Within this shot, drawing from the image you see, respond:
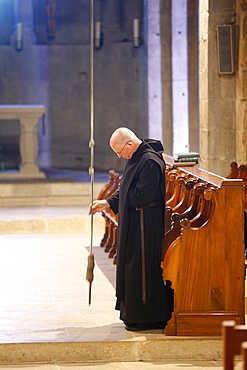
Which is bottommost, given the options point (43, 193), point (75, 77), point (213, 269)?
point (43, 193)

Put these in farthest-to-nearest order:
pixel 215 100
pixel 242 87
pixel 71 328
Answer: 1. pixel 215 100
2. pixel 242 87
3. pixel 71 328

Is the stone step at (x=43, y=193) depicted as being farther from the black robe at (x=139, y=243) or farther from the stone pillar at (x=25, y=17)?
the black robe at (x=139, y=243)

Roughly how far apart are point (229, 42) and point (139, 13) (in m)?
5.76

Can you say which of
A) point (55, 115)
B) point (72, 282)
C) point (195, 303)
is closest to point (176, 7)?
point (55, 115)

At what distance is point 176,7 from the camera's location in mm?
13141

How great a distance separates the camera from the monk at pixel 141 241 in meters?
6.20

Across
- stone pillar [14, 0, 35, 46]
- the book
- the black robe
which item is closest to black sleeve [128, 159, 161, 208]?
the black robe

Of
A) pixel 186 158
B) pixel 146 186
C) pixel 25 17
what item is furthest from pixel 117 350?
pixel 25 17

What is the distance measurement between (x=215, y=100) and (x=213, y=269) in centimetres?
396

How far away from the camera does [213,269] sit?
20.2ft

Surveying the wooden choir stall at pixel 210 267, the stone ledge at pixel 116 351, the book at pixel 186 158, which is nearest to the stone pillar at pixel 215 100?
the book at pixel 186 158

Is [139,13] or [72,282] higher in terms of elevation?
[139,13]

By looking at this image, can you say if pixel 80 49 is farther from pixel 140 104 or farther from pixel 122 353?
pixel 122 353

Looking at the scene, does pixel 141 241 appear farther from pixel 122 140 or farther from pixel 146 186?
pixel 122 140
